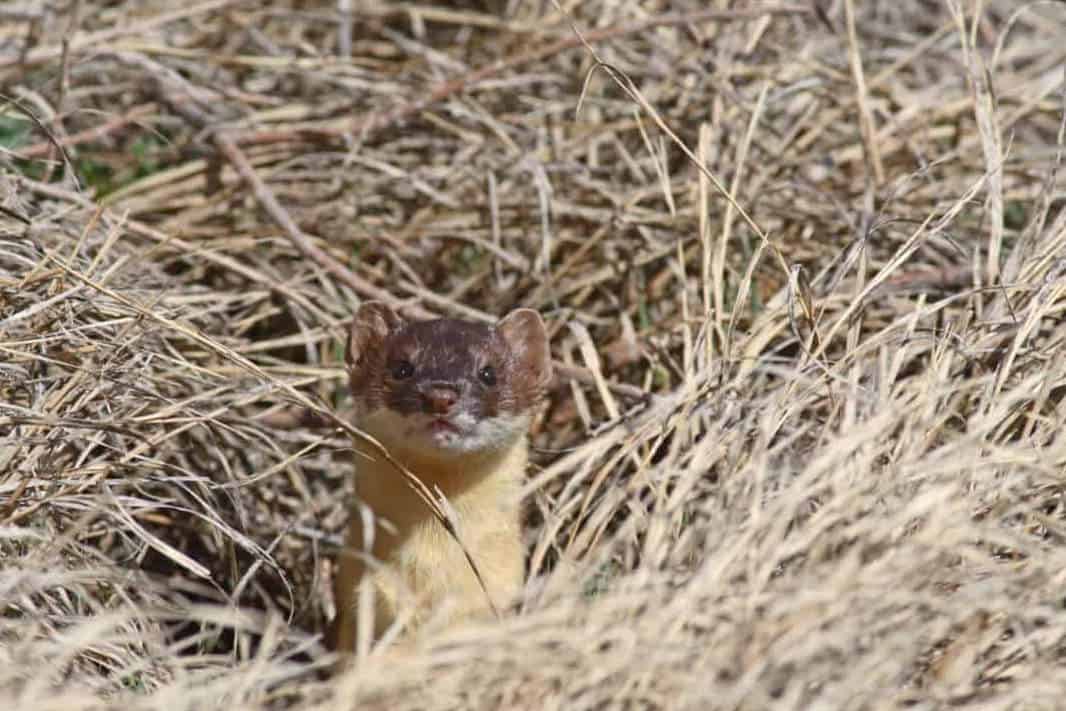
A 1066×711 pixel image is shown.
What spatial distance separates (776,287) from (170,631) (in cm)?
224

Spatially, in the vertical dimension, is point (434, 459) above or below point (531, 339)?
below

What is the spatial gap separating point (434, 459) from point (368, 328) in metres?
0.45

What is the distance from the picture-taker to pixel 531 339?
3900 mm

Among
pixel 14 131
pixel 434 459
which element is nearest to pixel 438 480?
pixel 434 459

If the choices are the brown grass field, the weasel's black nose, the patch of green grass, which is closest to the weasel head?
the weasel's black nose

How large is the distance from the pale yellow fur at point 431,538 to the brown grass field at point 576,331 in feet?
0.51

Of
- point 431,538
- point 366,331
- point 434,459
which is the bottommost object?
point 431,538

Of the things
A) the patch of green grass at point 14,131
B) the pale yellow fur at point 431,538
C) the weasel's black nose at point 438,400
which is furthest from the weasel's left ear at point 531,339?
the patch of green grass at point 14,131

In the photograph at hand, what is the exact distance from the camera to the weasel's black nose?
11.3ft

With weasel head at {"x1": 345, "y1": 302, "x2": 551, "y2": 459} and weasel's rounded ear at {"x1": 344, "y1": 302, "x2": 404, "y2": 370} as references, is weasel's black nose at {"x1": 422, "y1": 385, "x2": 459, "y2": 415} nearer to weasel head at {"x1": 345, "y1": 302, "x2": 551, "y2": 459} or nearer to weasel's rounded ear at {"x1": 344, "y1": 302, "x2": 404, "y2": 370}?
weasel head at {"x1": 345, "y1": 302, "x2": 551, "y2": 459}

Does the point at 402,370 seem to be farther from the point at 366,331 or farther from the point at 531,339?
the point at 531,339

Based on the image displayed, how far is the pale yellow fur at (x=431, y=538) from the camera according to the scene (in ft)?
11.5

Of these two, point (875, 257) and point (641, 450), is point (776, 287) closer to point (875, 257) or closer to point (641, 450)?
point (875, 257)

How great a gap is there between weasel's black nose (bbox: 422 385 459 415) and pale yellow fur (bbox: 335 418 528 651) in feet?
0.36
